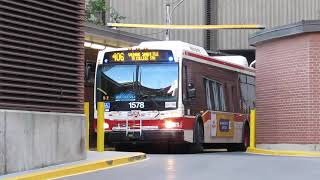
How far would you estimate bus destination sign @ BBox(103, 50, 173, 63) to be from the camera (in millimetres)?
20938

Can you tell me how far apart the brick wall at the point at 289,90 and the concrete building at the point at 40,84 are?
8332mm

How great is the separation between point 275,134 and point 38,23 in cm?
1072

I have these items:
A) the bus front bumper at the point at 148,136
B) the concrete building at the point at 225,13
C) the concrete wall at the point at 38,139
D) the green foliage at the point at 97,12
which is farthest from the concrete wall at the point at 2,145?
the concrete building at the point at 225,13

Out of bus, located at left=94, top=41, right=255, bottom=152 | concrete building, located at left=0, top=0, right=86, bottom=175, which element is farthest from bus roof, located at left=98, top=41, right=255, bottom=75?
concrete building, located at left=0, top=0, right=86, bottom=175

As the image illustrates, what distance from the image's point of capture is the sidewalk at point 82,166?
488 inches

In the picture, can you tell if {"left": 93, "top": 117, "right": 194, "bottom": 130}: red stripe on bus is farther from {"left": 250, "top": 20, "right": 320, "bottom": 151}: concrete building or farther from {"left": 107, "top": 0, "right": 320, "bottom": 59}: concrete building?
{"left": 107, "top": 0, "right": 320, "bottom": 59}: concrete building

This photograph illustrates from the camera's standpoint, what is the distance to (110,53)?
21469 mm

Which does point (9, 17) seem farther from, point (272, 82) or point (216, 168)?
point (272, 82)

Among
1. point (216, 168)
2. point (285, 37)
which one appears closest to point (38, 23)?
point (216, 168)

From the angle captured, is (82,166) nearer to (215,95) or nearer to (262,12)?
(215,95)

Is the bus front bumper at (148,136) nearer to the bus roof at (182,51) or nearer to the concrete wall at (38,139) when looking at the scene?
the bus roof at (182,51)

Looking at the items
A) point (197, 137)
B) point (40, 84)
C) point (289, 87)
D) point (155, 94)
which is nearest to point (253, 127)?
point (289, 87)

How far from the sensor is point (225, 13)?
146 feet

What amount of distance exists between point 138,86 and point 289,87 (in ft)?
16.0
